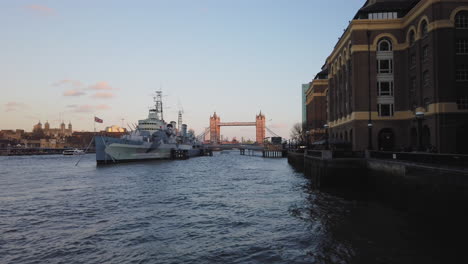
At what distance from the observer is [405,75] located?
1626 inches

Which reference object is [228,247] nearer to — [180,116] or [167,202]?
[167,202]

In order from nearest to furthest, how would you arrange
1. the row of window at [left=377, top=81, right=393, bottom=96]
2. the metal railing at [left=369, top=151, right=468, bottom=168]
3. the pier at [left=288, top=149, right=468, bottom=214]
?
1. the pier at [left=288, top=149, right=468, bottom=214]
2. the metal railing at [left=369, top=151, right=468, bottom=168]
3. the row of window at [left=377, top=81, right=393, bottom=96]

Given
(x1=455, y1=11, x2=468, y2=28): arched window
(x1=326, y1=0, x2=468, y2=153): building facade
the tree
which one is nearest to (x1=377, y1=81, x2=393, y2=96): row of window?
(x1=326, y1=0, x2=468, y2=153): building facade

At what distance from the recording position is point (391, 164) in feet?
75.3

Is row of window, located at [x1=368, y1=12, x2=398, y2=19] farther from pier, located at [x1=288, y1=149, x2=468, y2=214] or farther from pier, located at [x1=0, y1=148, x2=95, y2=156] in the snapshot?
pier, located at [x1=0, y1=148, x2=95, y2=156]

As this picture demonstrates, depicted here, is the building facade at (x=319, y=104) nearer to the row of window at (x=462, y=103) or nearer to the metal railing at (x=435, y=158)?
the row of window at (x=462, y=103)

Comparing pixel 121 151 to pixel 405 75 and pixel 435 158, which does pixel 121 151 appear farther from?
pixel 435 158

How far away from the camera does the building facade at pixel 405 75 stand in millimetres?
34094

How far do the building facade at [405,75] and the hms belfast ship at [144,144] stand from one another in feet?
152

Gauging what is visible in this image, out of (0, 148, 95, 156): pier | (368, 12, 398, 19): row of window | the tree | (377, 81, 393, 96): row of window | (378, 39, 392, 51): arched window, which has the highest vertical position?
(368, 12, 398, 19): row of window

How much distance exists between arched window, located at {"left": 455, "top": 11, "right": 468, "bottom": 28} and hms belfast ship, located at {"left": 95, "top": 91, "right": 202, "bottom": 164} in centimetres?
6112

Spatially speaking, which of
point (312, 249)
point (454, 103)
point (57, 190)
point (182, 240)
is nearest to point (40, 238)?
point (182, 240)

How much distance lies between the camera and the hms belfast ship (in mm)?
69750

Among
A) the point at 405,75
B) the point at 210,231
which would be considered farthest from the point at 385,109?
the point at 210,231
